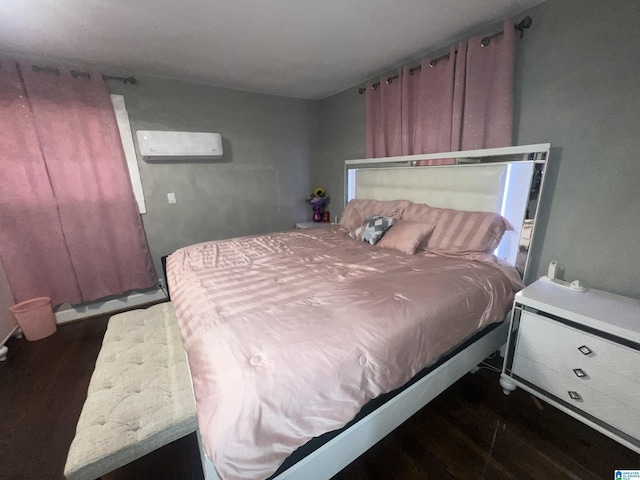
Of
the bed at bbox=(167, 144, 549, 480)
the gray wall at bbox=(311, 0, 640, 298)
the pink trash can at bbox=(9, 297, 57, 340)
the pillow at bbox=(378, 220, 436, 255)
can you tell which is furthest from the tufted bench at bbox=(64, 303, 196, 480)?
the gray wall at bbox=(311, 0, 640, 298)

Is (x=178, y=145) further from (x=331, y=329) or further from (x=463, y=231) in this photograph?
(x=463, y=231)

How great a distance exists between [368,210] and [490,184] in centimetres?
108

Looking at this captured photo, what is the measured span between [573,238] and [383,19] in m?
1.88

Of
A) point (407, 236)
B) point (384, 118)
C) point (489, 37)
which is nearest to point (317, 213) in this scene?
point (384, 118)

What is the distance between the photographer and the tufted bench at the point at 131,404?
0.87m

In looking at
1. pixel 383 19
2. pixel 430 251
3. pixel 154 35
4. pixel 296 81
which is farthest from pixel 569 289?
pixel 154 35

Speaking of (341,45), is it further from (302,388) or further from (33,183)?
(33,183)

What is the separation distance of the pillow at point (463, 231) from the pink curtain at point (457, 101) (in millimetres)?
478

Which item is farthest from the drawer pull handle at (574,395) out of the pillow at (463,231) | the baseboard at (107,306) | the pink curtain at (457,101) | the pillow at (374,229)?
the baseboard at (107,306)

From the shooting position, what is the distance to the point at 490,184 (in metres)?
1.85

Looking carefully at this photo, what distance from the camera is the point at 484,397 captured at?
155 cm

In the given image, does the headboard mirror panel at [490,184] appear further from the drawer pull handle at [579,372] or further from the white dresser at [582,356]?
the drawer pull handle at [579,372]

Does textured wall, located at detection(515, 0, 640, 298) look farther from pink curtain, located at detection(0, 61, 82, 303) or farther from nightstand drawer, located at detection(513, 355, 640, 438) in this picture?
pink curtain, located at detection(0, 61, 82, 303)

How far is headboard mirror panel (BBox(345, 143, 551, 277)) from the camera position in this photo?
1.67 meters
